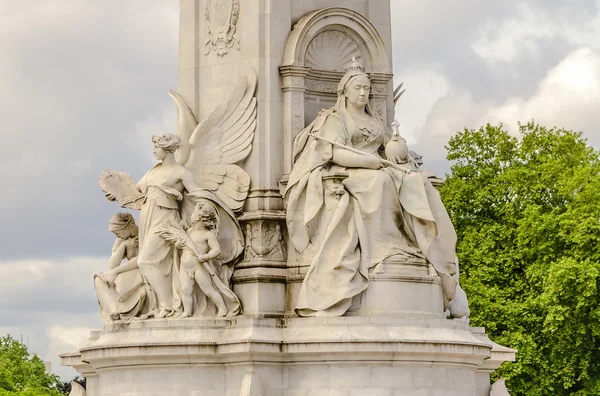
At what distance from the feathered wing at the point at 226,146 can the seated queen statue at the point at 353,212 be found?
0.83 m

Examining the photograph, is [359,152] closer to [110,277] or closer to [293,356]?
[293,356]

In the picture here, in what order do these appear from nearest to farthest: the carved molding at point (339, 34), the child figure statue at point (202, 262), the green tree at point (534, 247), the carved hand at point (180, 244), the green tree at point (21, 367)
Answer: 1. the child figure statue at point (202, 262)
2. the carved hand at point (180, 244)
3. the carved molding at point (339, 34)
4. the green tree at point (534, 247)
5. the green tree at point (21, 367)

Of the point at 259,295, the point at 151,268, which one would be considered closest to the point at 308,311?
the point at 259,295

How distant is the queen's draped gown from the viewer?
25062 millimetres

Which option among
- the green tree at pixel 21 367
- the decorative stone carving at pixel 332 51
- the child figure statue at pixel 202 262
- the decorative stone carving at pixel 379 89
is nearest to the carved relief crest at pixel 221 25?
the decorative stone carving at pixel 332 51

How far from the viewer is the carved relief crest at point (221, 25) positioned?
87.6 feet

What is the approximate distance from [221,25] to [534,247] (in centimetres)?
1649

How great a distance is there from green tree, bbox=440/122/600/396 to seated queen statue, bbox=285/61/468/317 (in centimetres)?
1351

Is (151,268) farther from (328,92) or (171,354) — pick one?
(328,92)

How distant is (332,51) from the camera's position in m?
26.9

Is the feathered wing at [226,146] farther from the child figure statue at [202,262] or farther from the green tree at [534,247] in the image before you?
the green tree at [534,247]

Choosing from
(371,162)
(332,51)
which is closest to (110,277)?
(371,162)

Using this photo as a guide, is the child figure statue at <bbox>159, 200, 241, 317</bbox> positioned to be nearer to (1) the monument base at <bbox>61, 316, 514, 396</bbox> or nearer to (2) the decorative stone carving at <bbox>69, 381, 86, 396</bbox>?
(1) the monument base at <bbox>61, 316, 514, 396</bbox>

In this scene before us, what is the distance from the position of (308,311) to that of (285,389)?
4.00 feet
